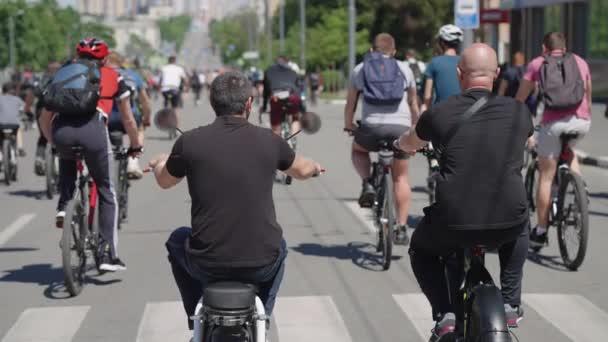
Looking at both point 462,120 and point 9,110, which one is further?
point 9,110

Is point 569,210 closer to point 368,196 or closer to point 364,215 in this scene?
point 368,196

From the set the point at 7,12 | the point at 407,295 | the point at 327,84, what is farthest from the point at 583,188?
the point at 7,12

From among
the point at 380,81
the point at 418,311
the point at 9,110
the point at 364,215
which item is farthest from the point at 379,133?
the point at 9,110

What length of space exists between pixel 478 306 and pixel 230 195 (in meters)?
1.09

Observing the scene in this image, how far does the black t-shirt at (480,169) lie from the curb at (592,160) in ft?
44.7

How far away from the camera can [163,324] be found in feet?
23.6

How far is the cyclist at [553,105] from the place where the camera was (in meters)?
9.13

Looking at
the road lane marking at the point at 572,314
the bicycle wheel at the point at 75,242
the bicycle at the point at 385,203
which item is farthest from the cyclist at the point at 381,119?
the bicycle wheel at the point at 75,242

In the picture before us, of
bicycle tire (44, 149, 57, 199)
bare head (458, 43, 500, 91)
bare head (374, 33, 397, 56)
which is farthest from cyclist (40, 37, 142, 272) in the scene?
bicycle tire (44, 149, 57, 199)

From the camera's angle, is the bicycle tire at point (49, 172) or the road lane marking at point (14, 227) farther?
the bicycle tire at point (49, 172)

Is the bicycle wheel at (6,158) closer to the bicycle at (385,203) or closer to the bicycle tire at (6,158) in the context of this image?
the bicycle tire at (6,158)

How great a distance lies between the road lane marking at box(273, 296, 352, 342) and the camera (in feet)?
22.4

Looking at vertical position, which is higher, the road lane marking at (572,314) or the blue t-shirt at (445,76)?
the blue t-shirt at (445,76)

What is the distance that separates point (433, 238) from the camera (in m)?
5.13
